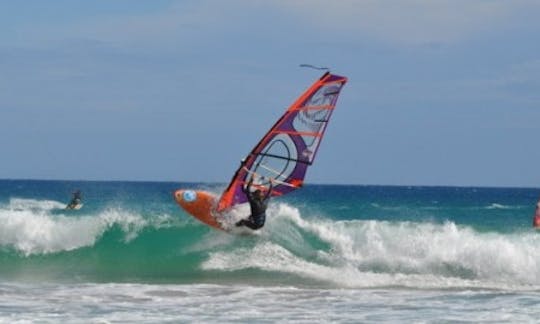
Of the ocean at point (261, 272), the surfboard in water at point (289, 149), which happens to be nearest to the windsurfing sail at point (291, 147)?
the surfboard in water at point (289, 149)

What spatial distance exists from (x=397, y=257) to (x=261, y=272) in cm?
276

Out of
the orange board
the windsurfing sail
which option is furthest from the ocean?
the windsurfing sail

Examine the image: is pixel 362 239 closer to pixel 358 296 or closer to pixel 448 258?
pixel 448 258

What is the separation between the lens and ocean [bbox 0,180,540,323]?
12773 millimetres

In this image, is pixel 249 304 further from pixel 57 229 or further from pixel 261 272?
pixel 57 229

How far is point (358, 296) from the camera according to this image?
1470cm

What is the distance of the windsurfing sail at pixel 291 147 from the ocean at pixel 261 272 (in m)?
0.98

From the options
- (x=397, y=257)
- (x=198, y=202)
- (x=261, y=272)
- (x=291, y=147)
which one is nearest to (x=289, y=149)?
(x=291, y=147)

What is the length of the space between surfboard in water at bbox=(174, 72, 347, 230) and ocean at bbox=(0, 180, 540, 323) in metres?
0.89

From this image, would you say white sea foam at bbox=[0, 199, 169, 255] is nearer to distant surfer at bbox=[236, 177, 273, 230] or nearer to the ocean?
the ocean

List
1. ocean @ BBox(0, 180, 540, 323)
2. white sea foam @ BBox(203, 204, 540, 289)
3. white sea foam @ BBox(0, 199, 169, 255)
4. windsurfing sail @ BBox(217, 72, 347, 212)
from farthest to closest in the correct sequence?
white sea foam @ BBox(0, 199, 169, 255), white sea foam @ BBox(203, 204, 540, 289), windsurfing sail @ BBox(217, 72, 347, 212), ocean @ BBox(0, 180, 540, 323)

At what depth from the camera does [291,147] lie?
1647 cm

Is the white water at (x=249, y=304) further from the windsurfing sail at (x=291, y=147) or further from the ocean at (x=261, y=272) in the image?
the windsurfing sail at (x=291, y=147)

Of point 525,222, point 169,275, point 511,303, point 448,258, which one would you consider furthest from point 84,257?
point 525,222
